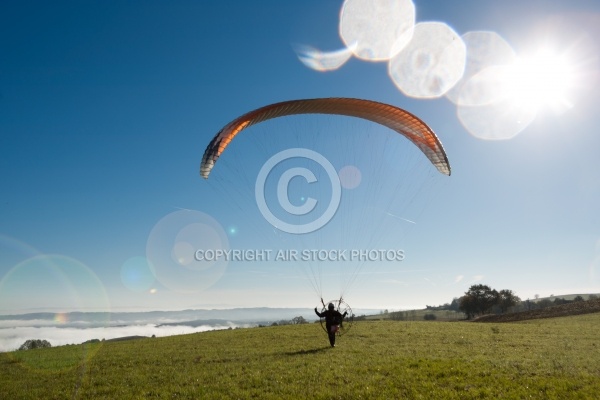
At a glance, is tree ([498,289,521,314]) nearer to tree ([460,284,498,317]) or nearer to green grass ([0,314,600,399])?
tree ([460,284,498,317])

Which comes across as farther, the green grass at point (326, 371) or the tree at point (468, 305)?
the tree at point (468, 305)

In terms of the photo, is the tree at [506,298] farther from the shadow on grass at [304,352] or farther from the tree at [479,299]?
the shadow on grass at [304,352]

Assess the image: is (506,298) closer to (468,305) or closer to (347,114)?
(468,305)

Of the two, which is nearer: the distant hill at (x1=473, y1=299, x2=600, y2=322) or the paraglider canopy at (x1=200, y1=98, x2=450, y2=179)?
the paraglider canopy at (x1=200, y1=98, x2=450, y2=179)

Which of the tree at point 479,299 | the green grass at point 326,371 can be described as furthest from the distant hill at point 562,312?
the tree at point 479,299

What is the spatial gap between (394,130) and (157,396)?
1564 centimetres

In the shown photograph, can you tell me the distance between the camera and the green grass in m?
10.8

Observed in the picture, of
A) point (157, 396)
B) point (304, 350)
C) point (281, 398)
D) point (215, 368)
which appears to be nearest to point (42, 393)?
point (157, 396)

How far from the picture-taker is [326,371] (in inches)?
513

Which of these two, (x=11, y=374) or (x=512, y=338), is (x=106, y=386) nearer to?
(x=11, y=374)

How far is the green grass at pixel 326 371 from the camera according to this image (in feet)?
35.6

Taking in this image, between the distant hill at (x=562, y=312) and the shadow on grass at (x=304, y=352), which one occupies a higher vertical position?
the distant hill at (x=562, y=312)

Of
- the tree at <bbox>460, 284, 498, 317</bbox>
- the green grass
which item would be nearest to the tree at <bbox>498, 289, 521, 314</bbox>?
the tree at <bbox>460, 284, 498, 317</bbox>

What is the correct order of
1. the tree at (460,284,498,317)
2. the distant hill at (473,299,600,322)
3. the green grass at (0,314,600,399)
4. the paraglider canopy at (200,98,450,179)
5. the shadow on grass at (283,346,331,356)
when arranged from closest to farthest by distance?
the green grass at (0,314,600,399), the shadow on grass at (283,346,331,356), the paraglider canopy at (200,98,450,179), the distant hill at (473,299,600,322), the tree at (460,284,498,317)
